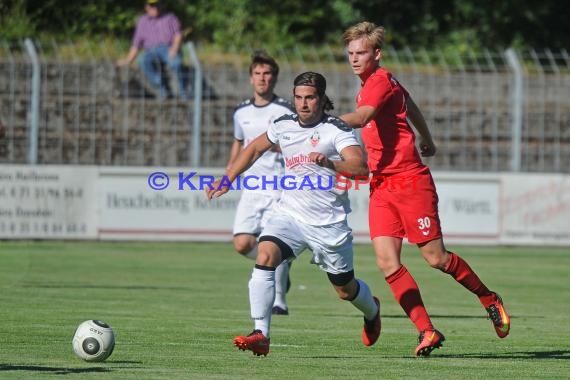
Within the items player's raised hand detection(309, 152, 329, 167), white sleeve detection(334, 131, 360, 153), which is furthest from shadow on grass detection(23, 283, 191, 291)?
player's raised hand detection(309, 152, 329, 167)

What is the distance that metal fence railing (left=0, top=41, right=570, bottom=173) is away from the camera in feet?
68.5

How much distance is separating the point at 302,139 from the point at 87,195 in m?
11.7

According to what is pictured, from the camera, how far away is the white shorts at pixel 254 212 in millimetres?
12516

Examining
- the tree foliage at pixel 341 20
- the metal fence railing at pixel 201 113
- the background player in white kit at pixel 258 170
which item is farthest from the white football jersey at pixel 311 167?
the tree foliage at pixel 341 20

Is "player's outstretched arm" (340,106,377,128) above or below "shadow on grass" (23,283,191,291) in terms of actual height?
above

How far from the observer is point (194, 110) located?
21.1 m

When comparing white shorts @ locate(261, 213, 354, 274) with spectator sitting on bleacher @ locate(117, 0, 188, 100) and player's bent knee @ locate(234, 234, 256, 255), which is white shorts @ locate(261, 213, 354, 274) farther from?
spectator sitting on bleacher @ locate(117, 0, 188, 100)

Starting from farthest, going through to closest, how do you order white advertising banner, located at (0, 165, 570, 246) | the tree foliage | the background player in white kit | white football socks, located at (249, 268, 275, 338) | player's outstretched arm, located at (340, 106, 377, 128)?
the tree foliage → white advertising banner, located at (0, 165, 570, 246) → the background player in white kit → player's outstretched arm, located at (340, 106, 377, 128) → white football socks, located at (249, 268, 275, 338)

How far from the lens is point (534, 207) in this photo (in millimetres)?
21172

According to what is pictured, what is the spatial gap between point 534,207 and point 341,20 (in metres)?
9.62

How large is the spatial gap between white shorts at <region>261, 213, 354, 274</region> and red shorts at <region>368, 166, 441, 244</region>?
28 cm

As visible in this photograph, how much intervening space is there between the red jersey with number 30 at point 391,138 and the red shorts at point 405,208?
7cm

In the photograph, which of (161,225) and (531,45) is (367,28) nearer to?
(161,225)

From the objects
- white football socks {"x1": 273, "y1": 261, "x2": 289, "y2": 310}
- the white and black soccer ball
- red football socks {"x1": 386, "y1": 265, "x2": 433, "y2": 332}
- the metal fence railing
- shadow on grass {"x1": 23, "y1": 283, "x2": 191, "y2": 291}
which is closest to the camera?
the white and black soccer ball
